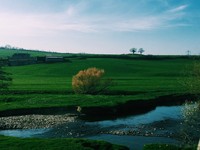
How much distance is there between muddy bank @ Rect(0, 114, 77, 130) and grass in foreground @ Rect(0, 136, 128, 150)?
→ 16.4m

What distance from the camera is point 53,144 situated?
41344 millimetres

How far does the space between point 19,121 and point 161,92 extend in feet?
140

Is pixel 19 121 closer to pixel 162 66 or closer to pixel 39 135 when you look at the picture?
pixel 39 135

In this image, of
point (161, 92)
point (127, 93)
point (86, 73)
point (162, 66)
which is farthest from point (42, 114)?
point (162, 66)

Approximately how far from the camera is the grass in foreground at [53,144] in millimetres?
39906

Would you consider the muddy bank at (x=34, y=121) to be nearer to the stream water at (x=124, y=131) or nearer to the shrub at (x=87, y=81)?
the stream water at (x=124, y=131)

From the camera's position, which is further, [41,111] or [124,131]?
[41,111]

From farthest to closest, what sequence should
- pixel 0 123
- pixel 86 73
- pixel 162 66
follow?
pixel 162 66, pixel 86 73, pixel 0 123

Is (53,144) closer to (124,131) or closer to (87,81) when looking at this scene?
(124,131)

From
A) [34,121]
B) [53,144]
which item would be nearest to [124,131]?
[53,144]

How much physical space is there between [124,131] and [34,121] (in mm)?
17356

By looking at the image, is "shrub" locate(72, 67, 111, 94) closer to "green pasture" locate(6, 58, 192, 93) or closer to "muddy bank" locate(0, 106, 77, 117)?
"muddy bank" locate(0, 106, 77, 117)

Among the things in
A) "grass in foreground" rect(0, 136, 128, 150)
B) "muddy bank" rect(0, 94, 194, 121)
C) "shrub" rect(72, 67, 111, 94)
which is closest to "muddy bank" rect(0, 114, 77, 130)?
"muddy bank" rect(0, 94, 194, 121)

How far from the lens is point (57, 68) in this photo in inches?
6427
